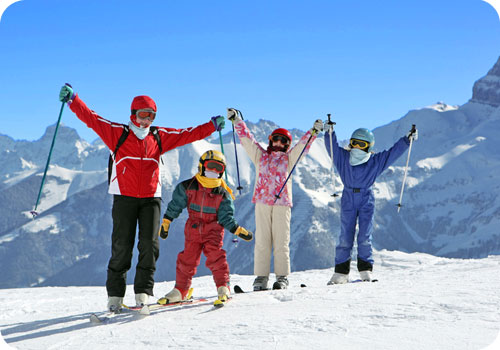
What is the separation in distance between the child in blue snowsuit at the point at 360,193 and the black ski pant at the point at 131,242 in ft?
10.7

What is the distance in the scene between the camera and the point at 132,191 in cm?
602

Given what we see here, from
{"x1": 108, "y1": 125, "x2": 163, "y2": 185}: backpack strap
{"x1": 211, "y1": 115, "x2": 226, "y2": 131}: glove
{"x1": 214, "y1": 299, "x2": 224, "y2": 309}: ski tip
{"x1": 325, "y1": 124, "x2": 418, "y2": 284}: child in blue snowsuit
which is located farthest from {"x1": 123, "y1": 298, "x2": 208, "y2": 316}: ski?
{"x1": 325, "y1": 124, "x2": 418, "y2": 284}: child in blue snowsuit

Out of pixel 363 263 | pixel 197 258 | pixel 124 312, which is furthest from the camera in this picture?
pixel 363 263

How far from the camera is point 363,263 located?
7992 mm

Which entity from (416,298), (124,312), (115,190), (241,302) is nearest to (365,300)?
(416,298)

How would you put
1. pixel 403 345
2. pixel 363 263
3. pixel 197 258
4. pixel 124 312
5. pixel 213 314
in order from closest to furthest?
1. pixel 403 345
2. pixel 213 314
3. pixel 124 312
4. pixel 197 258
5. pixel 363 263

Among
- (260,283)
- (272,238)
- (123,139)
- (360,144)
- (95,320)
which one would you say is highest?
(360,144)

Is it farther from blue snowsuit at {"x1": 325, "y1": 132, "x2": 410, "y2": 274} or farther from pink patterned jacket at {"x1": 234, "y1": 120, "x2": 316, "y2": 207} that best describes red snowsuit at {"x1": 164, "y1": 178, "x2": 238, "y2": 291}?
blue snowsuit at {"x1": 325, "y1": 132, "x2": 410, "y2": 274}

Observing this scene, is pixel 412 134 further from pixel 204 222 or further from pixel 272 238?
pixel 204 222

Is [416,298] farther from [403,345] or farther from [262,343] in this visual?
[262,343]

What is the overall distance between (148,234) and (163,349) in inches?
85.6

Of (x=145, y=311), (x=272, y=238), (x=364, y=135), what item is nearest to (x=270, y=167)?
(x=272, y=238)

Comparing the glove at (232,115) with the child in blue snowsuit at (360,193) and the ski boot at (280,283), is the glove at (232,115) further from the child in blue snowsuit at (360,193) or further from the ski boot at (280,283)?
the ski boot at (280,283)

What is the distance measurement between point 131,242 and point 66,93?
6.66ft
